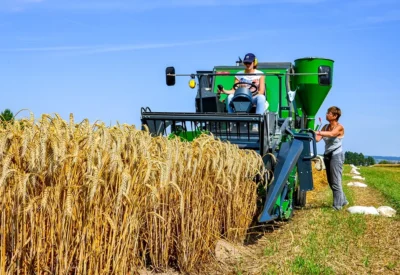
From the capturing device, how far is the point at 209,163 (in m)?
6.08

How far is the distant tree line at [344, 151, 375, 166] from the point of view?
80.9 m

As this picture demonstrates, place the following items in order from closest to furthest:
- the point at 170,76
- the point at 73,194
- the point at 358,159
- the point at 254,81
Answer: the point at 73,194
the point at 254,81
the point at 170,76
the point at 358,159

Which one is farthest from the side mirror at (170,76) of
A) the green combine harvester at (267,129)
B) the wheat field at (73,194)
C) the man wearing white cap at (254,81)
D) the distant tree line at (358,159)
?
the distant tree line at (358,159)

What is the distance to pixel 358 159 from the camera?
8700 cm

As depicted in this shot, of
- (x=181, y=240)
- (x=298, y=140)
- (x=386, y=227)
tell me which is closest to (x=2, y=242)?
(x=181, y=240)

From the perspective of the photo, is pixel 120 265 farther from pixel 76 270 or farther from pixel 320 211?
pixel 320 211

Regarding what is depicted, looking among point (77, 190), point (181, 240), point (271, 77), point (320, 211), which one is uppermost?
point (271, 77)

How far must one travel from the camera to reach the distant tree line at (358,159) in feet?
265

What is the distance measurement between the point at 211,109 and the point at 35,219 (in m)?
6.34

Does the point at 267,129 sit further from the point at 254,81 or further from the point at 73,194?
the point at 73,194

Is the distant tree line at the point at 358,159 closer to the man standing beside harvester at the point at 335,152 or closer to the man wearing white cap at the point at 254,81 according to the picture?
the man standing beside harvester at the point at 335,152

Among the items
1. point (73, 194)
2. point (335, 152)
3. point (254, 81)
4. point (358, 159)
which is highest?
point (254, 81)

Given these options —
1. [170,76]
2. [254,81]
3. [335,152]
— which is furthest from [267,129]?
[335,152]

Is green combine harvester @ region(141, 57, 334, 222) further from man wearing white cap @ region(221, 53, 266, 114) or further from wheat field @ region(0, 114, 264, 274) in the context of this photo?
wheat field @ region(0, 114, 264, 274)
